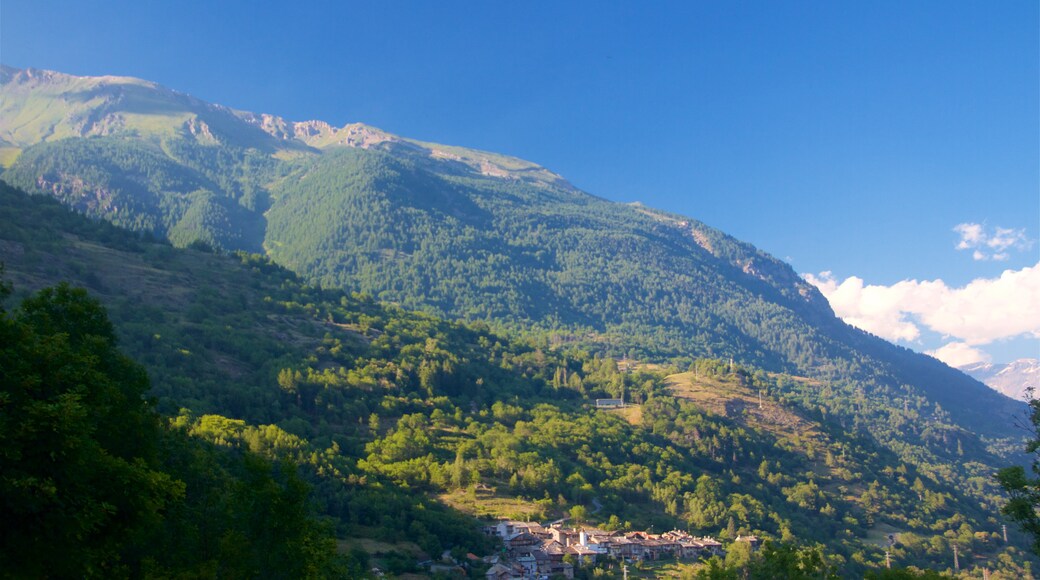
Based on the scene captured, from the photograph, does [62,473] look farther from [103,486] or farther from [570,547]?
[570,547]

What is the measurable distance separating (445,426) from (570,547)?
4094 centimetres

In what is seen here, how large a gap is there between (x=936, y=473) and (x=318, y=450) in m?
145

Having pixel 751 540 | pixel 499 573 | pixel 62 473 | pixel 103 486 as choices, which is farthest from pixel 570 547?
pixel 62 473

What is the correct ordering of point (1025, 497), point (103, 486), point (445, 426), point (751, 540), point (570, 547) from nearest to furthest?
point (103, 486)
point (1025, 497)
point (570, 547)
point (751, 540)
point (445, 426)

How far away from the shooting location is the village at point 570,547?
222 feet

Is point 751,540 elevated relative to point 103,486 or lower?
lower

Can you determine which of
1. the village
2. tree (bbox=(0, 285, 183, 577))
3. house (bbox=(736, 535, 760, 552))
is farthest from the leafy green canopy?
house (bbox=(736, 535, 760, 552))

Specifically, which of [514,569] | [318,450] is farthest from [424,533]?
[318,450]

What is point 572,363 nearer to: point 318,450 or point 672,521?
point 672,521

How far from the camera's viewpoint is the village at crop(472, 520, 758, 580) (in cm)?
6762

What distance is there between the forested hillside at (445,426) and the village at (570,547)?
3688 millimetres

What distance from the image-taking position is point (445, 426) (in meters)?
112

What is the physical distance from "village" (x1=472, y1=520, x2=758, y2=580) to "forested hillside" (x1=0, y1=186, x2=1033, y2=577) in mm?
3688

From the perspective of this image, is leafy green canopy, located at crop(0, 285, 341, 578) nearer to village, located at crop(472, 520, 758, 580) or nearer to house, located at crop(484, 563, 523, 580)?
house, located at crop(484, 563, 523, 580)
